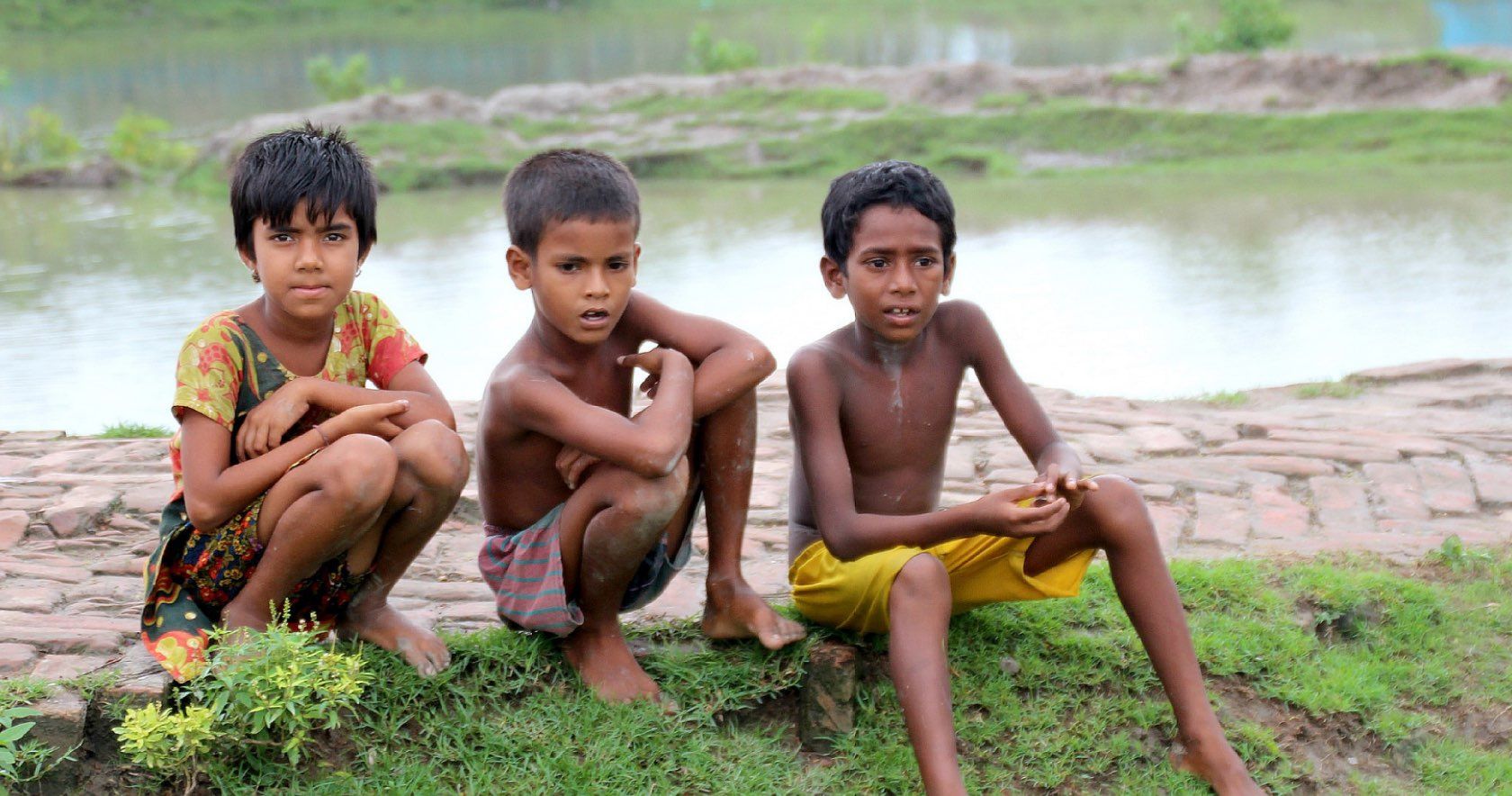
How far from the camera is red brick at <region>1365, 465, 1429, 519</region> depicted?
163 inches

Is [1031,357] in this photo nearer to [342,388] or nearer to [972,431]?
[972,431]

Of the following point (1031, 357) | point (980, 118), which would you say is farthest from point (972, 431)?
point (980, 118)

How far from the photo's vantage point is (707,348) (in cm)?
301

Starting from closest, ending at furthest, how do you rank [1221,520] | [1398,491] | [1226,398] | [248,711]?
1. [248,711]
2. [1221,520]
3. [1398,491]
4. [1226,398]

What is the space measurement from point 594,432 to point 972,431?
2301 millimetres

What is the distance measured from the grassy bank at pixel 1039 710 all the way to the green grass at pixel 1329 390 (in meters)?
1.98

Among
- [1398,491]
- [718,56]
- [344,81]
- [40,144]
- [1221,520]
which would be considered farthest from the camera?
[718,56]

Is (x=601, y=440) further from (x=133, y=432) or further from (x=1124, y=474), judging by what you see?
(x=133, y=432)

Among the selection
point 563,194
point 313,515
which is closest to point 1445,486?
point 563,194

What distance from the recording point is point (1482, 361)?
5602mm

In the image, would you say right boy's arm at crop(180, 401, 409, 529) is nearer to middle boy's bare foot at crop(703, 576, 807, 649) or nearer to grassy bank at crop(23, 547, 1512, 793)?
grassy bank at crop(23, 547, 1512, 793)

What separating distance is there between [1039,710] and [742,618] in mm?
675

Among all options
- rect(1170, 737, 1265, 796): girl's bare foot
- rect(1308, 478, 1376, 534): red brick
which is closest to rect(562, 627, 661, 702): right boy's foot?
rect(1170, 737, 1265, 796): girl's bare foot

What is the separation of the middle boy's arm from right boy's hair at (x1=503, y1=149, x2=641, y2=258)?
0.20 metres
